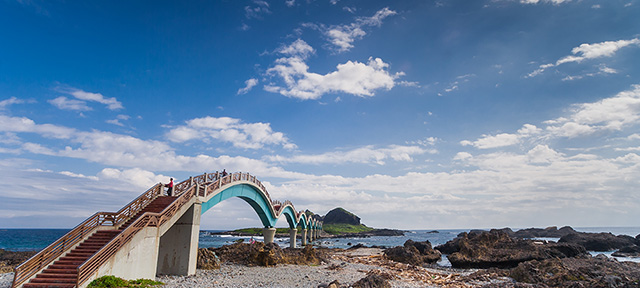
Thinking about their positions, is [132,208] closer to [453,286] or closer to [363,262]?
[453,286]

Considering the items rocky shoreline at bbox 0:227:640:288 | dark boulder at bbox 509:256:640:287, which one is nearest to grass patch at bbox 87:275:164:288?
rocky shoreline at bbox 0:227:640:288

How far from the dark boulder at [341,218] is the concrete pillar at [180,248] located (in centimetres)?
17671

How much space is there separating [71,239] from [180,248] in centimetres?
569

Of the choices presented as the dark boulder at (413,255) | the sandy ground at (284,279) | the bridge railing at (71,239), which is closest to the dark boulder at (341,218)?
the dark boulder at (413,255)

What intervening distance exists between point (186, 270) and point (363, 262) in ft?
58.5

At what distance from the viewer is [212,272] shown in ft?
72.1

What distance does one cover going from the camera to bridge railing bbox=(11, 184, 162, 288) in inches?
520

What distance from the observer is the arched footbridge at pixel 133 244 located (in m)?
13.5

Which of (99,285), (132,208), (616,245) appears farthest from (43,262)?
(616,245)

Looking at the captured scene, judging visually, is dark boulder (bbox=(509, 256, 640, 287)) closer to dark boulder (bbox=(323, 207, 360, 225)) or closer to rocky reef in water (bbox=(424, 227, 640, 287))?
rocky reef in water (bbox=(424, 227, 640, 287))

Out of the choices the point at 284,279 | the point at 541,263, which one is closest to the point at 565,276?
the point at 541,263

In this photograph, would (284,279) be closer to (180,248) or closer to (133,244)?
(180,248)

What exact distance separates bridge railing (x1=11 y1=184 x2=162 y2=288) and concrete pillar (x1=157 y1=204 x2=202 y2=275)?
93.9 inches

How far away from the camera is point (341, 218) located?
19412 cm
